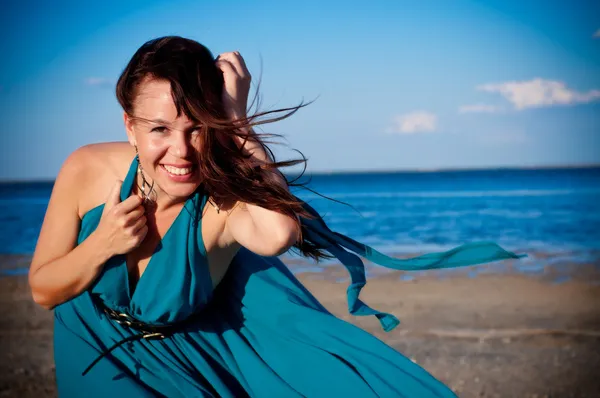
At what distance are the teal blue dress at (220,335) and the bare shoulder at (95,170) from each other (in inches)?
2.8

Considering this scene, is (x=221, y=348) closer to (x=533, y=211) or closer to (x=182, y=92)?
(x=182, y=92)

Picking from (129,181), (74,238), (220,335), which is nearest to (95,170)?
(129,181)

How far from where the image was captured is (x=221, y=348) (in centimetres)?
317

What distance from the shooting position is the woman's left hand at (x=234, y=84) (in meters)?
2.64

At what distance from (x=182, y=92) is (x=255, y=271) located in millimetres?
1147

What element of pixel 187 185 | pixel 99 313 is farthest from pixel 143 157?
pixel 99 313

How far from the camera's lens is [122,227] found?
105 inches

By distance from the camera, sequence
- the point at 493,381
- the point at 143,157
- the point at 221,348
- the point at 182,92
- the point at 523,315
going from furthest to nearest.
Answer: the point at 523,315 → the point at 493,381 → the point at 221,348 → the point at 143,157 → the point at 182,92

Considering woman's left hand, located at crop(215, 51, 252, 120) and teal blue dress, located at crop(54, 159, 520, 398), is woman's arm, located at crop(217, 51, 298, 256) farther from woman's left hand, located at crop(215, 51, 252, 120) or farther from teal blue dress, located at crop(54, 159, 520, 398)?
teal blue dress, located at crop(54, 159, 520, 398)

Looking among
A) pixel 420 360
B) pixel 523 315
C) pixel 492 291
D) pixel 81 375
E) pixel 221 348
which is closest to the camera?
pixel 81 375

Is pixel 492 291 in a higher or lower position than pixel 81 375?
lower

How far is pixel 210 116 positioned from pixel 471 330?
565 cm

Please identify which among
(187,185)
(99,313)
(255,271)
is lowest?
(99,313)

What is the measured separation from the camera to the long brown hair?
8.29ft
